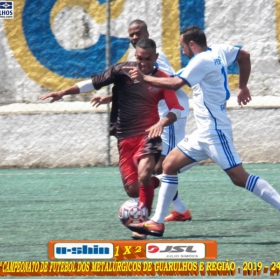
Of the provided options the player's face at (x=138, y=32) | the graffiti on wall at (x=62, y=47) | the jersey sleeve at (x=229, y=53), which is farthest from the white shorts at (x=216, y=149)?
the graffiti on wall at (x=62, y=47)

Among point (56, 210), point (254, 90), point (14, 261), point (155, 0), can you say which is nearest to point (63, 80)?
point (155, 0)

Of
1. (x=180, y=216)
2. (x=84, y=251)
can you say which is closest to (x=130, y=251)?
(x=84, y=251)

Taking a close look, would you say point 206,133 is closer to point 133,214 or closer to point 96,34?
point 133,214

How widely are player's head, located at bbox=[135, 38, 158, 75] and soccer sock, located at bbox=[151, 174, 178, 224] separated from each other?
930 millimetres

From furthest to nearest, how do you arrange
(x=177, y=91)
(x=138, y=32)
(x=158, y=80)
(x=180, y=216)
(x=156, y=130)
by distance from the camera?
(x=138, y=32) < (x=180, y=216) < (x=177, y=91) < (x=156, y=130) < (x=158, y=80)

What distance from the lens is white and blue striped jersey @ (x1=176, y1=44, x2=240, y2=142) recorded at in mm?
7434

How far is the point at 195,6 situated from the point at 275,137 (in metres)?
2.26

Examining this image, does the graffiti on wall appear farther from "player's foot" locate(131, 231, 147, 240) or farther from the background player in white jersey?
"player's foot" locate(131, 231, 147, 240)

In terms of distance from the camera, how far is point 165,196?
7.72m

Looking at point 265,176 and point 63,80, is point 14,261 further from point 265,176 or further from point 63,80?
point 63,80

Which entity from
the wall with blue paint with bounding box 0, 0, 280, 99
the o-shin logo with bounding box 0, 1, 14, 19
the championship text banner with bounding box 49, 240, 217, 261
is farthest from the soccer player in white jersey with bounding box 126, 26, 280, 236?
the o-shin logo with bounding box 0, 1, 14, 19

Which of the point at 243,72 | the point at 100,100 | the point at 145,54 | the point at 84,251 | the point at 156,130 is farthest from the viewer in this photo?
the point at 100,100

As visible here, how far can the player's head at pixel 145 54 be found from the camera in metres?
7.62

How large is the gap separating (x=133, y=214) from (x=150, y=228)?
0.24m
